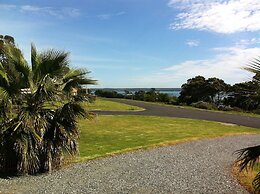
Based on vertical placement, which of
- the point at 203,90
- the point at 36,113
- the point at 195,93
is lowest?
the point at 36,113

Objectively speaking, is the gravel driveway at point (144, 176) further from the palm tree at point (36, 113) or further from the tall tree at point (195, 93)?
the tall tree at point (195, 93)

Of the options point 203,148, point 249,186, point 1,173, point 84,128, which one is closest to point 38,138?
point 1,173

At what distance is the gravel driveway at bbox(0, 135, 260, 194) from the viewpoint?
7.42m

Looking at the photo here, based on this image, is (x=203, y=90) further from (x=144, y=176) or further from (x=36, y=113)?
(x=36, y=113)

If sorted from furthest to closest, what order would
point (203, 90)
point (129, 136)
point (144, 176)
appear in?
1. point (203, 90)
2. point (129, 136)
3. point (144, 176)

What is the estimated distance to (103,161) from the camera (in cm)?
1011

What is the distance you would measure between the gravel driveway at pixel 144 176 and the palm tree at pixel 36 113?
0.56 m

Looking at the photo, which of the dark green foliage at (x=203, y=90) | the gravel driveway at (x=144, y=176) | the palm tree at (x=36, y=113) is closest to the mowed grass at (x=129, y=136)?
the gravel driveway at (x=144, y=176)

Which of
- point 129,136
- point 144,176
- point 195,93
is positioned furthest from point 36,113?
point 195,93

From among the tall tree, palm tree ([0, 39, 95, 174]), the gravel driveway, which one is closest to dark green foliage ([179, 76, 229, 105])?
the tall tree

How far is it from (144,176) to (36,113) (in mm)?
3222

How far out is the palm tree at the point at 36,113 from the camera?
26.9ft

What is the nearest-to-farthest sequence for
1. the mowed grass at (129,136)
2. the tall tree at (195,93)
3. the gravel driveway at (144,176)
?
the gravel driveway at (144,176) → the mowed grass at (129,136) → the tall tree at (195,93)

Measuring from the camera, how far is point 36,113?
8508mm
